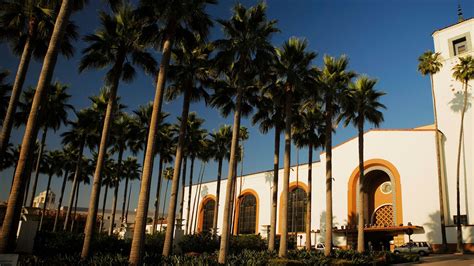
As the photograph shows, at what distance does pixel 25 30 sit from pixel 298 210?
4325 cm

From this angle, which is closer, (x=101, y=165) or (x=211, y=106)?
(x=101, y=165)

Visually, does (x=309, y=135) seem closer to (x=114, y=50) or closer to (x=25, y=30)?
(x=114, y=50)

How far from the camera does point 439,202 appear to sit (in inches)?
1564

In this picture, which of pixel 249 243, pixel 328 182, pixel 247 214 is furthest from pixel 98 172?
pixel 247 214

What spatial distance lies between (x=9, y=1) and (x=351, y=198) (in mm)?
41360

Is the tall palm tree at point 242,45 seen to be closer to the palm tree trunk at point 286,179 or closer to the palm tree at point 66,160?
the palm tree trunk at point 286,179

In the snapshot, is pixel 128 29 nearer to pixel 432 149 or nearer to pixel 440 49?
pixel 432 149

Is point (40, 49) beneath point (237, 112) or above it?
above

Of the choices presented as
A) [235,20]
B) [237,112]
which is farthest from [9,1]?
[237,112]

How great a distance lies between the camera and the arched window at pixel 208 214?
69.8 meters

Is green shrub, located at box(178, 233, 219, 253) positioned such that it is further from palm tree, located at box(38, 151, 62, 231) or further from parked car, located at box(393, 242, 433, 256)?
palm tree, located at box(38, 151, 62, 231)

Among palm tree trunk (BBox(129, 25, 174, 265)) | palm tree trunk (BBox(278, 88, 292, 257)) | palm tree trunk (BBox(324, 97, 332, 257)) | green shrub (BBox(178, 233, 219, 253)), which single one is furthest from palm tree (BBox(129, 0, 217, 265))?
green shrub (BBox(178, 233, 219, 253))

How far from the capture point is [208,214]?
71000 millimetres

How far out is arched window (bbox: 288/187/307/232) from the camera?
5353cm
